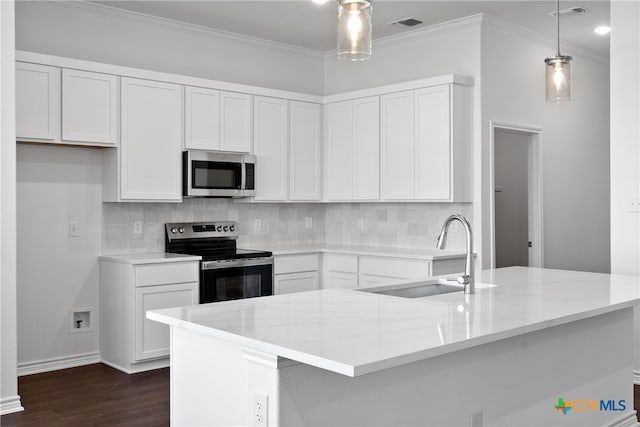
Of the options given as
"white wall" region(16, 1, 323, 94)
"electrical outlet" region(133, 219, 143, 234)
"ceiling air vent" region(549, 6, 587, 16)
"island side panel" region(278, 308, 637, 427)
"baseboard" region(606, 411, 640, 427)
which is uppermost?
"ceiling air vent" region(549, 6, 587, 16)

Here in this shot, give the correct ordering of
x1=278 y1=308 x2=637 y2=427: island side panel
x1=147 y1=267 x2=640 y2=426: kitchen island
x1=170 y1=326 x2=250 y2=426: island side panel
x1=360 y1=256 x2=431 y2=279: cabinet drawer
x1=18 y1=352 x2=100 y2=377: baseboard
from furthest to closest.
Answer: x1=360 y1=256 x2=431 y2=279: cabinet drawer
x1=18 y1=352 x2=100 y2=377: baseboard
x1=170 y1=326 x2=250 y2=426: island side panel
x1=278 y1=308 x2=637 y2=427: island side panel
x1=147 y1=267 x2=640 y2=426: kitchen island

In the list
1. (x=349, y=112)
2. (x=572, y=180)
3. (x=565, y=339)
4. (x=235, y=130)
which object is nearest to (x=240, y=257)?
(x=235, y=130)

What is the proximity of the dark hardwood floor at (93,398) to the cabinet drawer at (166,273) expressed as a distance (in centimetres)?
67

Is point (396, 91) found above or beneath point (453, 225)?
above

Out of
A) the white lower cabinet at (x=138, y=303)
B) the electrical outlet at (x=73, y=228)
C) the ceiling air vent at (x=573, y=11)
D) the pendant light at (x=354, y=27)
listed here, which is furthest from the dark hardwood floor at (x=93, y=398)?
the ceiling air vent at (x=573, y=11)

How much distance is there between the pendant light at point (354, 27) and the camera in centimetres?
248

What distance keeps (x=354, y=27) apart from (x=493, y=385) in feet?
5.12

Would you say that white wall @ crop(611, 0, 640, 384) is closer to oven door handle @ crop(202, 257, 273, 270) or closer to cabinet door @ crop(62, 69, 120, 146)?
oven door handle @ crop(202, 257, 273, 270)

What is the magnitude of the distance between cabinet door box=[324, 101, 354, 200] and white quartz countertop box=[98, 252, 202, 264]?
67.4 inches

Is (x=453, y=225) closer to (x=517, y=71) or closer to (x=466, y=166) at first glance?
(x=466, y=166)

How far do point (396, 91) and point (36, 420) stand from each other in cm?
377

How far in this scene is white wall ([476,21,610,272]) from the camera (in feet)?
17.9

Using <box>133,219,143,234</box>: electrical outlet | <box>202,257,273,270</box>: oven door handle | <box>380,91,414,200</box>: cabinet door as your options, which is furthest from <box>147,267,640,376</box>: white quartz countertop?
<box>133,219,143,234</box>: electrical outlet

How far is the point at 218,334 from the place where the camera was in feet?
6.73
